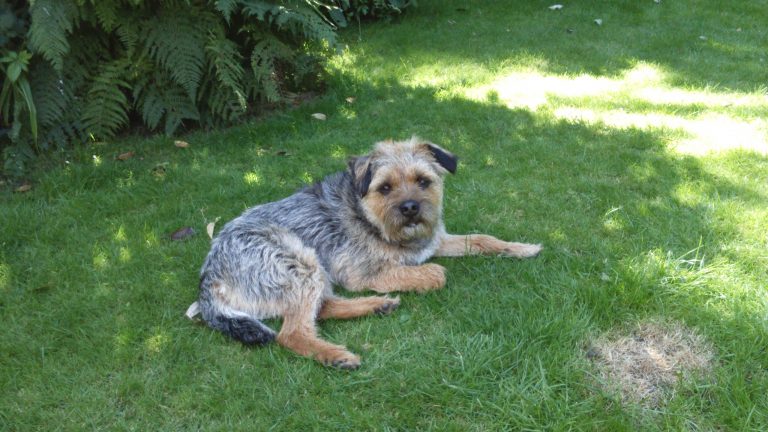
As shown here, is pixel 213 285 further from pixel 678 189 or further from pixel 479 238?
pixel 678 189

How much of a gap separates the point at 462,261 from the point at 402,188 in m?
A: 0.85

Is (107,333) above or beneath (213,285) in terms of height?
beneath

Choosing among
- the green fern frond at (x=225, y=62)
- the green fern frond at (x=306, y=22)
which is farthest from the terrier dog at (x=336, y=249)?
the green fern frond at (x=306, y=22)

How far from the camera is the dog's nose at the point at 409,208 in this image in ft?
13.0

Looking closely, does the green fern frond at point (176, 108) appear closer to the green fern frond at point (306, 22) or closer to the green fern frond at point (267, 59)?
the green fern frond at point (267, 59)

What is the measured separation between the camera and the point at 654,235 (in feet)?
14.7

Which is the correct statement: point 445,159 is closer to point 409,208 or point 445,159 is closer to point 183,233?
point 409,208

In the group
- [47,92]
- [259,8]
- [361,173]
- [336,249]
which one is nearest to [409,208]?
[361,173]

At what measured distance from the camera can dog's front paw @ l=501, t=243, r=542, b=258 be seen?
4398mm

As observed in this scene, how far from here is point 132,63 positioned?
6621 millimetres

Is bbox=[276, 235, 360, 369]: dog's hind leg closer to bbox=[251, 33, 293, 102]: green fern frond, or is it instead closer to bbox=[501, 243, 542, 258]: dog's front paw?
bbox=[501, 243, 542, 258]: dog's front paw

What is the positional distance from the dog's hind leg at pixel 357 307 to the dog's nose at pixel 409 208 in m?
0.62

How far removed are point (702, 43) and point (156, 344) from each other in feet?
32.7

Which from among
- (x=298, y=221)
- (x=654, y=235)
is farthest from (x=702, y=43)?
(x=298, y=221)
